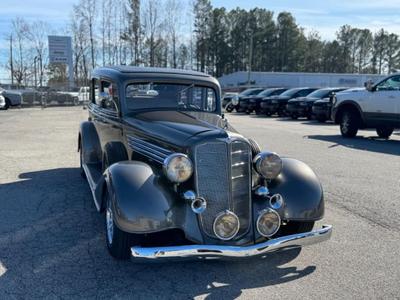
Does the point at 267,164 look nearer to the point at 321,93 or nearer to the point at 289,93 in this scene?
the point at 321,93

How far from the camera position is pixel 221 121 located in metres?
5.19

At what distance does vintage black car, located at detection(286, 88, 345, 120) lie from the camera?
22.9 meters

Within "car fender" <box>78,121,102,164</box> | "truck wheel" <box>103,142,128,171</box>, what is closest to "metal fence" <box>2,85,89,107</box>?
"car fender" <box>78,121,102,164</box>

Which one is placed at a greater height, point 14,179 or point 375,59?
point 375,59

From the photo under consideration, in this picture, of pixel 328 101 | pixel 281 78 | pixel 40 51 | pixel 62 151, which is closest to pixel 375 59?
pixel 281 78

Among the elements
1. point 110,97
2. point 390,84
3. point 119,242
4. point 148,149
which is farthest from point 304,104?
point 119,242

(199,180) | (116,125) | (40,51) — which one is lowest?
(199,180)

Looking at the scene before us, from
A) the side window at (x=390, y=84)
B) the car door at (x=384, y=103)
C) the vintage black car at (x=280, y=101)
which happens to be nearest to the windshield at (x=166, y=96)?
the car door at (x=384, y=103)

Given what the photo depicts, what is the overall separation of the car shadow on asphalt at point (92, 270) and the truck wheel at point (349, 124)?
10943mm

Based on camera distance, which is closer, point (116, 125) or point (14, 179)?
point (116, 125)

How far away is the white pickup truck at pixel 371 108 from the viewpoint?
13430mm

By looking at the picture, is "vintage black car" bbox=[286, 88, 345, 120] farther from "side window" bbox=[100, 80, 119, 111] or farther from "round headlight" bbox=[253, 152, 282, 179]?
"round headlight" bbox=[253, 152, 282, 179]

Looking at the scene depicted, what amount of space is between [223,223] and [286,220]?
2.28ft

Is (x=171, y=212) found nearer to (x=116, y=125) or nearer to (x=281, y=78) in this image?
(x=116, y=125)
